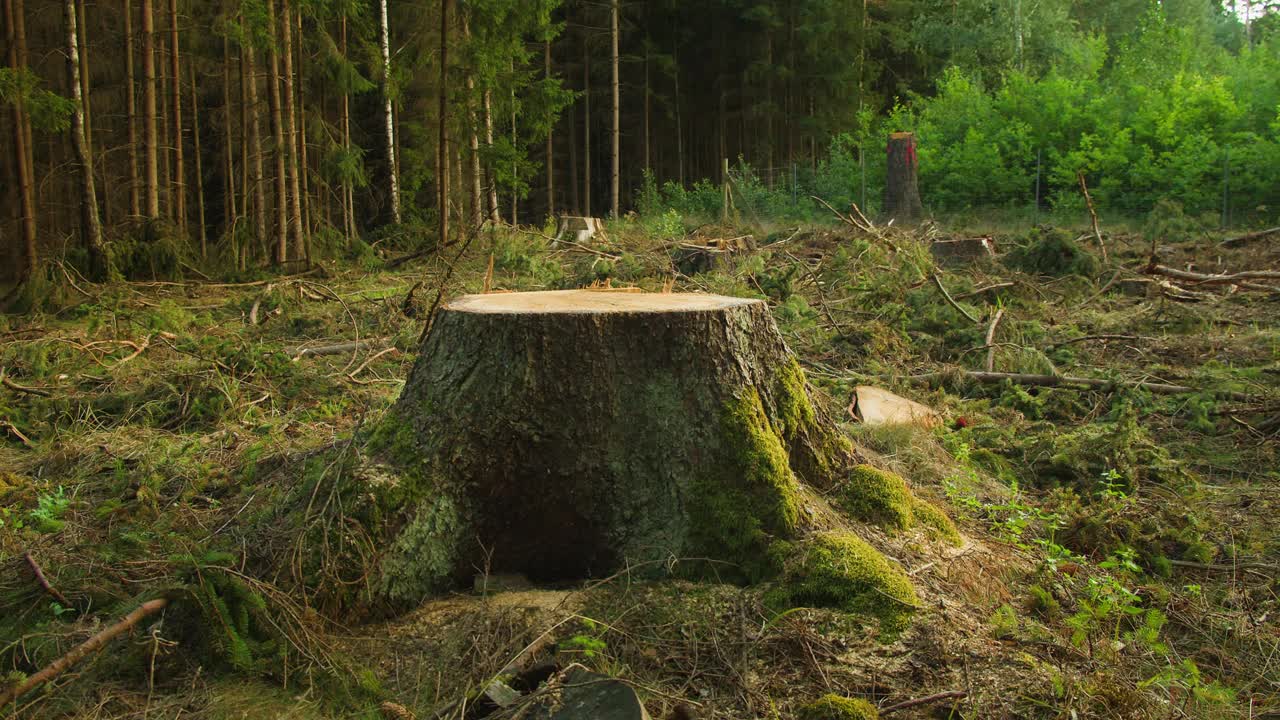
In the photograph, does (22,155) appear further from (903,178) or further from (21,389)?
(903,178)

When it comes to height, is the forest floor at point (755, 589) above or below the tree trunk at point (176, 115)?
below

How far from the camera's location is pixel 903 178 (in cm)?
1519

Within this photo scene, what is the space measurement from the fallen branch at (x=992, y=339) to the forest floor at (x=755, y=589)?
0.03 meters

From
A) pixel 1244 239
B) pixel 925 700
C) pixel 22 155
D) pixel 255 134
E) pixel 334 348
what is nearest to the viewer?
pixel 925 700

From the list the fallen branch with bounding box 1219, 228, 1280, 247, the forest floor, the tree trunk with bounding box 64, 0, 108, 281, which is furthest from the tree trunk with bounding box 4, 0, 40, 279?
the fallen branch with bounding box 1219, 228, 1280, 247

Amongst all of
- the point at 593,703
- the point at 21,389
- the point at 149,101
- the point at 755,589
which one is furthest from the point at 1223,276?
the point at 149,101

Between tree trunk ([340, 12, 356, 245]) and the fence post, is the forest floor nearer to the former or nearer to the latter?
tree trunk ([340, 12, 356, 245])

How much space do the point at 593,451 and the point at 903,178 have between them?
44.7ft

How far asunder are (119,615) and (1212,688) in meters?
3.31

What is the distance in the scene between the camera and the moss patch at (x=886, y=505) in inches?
129

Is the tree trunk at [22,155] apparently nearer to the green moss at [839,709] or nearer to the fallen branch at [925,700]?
the green moss at [839,709]

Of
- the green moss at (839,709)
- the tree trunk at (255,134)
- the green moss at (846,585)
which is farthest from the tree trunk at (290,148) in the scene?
the green moss at (839,709)

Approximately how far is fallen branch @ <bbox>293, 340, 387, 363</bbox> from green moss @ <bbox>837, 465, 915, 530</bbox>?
14.9ft

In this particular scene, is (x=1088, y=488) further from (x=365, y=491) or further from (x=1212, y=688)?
(x=365, y=491)
